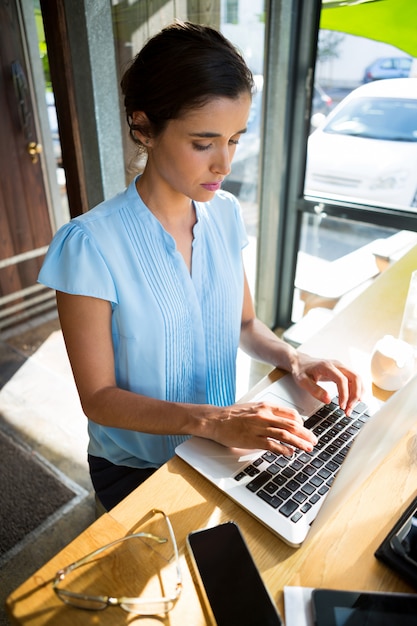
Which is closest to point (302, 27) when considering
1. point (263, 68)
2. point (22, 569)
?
point (263, 68)

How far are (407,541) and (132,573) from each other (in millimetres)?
395

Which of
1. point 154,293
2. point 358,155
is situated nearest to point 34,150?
point 358,155

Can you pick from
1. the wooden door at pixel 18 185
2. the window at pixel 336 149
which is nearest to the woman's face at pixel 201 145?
the window at pixel 336 149

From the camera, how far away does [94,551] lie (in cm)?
65

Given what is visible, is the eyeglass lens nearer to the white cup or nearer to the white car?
the white cup

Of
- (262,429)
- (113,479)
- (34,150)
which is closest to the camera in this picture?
(262,429)

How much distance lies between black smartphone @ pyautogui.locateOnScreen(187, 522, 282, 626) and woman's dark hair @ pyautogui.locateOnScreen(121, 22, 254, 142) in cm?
73

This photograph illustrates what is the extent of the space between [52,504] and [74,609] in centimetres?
125

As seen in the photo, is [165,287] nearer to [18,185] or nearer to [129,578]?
[129,578]

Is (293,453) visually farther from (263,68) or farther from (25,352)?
(25,352)

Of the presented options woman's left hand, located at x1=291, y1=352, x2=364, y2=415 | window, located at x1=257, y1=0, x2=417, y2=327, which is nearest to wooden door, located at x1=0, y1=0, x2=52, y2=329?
window, located at x1=257, y1=0, x2=417, y2=327

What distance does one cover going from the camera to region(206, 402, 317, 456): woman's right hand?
76cm

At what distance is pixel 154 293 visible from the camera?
98 cm

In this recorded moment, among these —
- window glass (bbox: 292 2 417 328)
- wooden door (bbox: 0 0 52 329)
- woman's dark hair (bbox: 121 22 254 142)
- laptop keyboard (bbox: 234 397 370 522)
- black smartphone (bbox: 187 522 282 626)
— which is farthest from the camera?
wooden door (bbox: 0 0 52 329)
